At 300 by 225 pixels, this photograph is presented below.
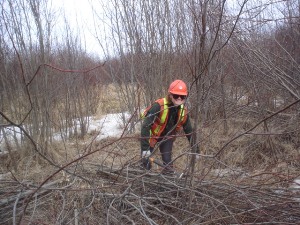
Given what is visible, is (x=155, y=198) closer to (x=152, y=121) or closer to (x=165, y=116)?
(x=152, y=121)

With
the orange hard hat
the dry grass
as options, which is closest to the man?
the orange hard hat

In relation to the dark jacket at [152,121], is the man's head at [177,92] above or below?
above

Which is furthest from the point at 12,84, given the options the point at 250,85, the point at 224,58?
the point at 250,85

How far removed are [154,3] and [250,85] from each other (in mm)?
3077

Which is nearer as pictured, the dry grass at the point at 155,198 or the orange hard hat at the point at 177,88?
the dry grass at the point at 155,198

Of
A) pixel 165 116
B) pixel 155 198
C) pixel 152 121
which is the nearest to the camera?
pixel 155 198

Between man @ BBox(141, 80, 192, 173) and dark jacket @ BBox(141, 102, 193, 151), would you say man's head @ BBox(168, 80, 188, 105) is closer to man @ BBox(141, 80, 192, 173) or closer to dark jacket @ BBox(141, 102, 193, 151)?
Result: man @ BBox(141, 80, 192, 173)

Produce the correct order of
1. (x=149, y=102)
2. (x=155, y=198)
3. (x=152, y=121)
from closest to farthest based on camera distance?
1. (x=155, y=198)
2. (x=152, y=121)
3. (x=149, y=102)

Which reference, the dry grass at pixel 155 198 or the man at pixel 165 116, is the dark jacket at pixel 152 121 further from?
the dry grass at pixel 155 198

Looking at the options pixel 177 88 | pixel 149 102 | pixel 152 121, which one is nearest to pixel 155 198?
pixel 152 121

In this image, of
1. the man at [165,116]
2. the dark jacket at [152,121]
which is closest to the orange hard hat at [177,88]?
the man at [165,116]

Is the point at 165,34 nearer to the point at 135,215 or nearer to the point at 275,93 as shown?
the point at 275,93

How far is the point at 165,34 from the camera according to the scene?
→ 676 centimetres

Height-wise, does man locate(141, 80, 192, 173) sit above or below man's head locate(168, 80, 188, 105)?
below
